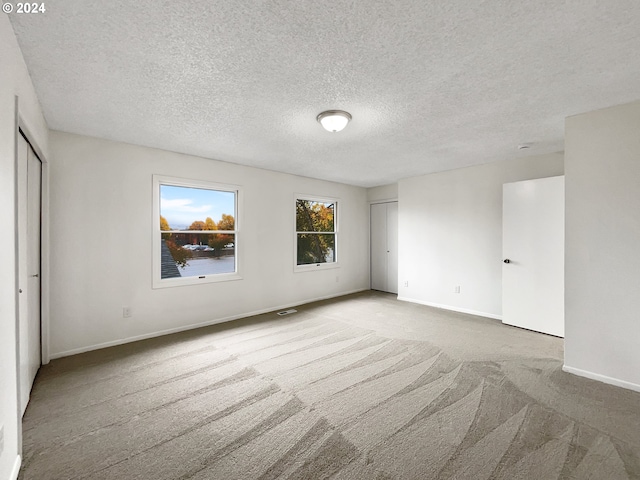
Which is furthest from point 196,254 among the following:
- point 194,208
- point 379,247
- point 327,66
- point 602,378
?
point 602,378

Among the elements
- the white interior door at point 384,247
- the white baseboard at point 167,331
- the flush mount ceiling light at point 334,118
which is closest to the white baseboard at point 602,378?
the flush mount ceiling light at point 334,118

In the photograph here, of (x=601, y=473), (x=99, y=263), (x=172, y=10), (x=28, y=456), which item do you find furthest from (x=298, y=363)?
(x=172, y=10)

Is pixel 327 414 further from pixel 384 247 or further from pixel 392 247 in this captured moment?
pixel 384 247

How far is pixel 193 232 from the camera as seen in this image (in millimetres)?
4012

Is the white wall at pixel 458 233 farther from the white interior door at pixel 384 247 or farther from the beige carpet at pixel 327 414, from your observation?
the beige carpet at pixel 327 414

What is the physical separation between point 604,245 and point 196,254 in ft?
15.1

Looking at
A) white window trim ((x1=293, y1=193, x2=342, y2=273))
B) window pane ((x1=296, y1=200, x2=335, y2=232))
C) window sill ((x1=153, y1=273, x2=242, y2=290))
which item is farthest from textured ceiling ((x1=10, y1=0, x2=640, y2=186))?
window pane ((x1=296, y1=200, x2=335, y2=232))

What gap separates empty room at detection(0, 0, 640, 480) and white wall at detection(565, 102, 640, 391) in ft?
0.05

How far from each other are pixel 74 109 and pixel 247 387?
2.93 m

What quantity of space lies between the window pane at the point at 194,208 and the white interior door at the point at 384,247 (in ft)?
11.4

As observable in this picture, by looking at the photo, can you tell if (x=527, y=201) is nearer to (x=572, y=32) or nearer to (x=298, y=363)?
(x=572, y=32)

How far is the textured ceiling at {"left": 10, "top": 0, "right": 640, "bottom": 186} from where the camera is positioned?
4.83 ft

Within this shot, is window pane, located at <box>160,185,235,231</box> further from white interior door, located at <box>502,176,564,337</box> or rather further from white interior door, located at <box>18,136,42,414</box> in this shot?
white interior door, located at <box>502,176,564,337</box>

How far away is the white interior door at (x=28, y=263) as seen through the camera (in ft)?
6.91
